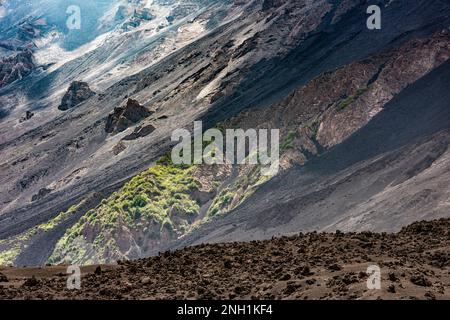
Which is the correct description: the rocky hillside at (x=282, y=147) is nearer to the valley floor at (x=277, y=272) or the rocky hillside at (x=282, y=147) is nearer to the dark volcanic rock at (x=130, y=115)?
the dark volcanic rock at (x=130, y=115)

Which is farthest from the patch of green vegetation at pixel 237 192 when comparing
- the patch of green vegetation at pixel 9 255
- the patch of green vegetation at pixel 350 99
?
the patch of green vegetation at pixel 9 255

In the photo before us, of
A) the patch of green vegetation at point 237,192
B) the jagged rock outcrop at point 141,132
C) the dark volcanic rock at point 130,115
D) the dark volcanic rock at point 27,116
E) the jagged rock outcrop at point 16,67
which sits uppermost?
the jagged rock outcrop at point 16,67

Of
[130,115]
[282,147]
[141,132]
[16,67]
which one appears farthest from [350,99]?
[16,67]

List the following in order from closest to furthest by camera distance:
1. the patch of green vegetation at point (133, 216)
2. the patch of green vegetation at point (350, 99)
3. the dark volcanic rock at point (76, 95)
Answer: the patch of green vegetation at point (133, 216)
the patch of green vegetation at point (350, 99)
the dark volcanic rock at point (76, 95)

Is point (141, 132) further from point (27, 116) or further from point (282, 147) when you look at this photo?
point (27, 116)

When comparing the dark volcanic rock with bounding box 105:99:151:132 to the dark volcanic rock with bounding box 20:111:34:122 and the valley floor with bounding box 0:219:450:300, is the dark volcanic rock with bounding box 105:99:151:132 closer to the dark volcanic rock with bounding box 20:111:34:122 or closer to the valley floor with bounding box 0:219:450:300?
the dark volcanic rock with bounding box 20:111:34:122

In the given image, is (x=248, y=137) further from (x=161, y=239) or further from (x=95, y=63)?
(x=95, y=63)

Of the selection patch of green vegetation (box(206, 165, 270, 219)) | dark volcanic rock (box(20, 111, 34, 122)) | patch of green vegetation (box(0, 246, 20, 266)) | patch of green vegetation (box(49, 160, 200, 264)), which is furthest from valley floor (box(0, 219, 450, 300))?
dark volcanic rock (box(20, 111, 34, 122))

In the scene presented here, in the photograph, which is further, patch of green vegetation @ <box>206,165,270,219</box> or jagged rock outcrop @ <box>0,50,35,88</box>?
jagged rock outcrop @ <box>0,50,35,88</box>
